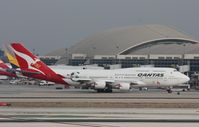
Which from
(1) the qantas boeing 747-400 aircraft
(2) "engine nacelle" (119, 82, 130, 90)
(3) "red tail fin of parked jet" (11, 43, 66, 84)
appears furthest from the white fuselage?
(3) "red tail fin of parked jet" (11, 43, 66, 84)

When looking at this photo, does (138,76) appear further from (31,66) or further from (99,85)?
(31,66)

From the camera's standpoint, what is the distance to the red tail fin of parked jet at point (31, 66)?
7869 cm

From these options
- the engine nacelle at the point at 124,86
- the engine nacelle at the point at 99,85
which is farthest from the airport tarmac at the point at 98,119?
the engine nacelle at the point at 99,85

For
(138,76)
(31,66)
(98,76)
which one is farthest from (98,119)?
(98,76)

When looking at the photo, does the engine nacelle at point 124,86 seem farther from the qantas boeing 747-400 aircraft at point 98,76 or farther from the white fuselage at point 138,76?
the white fuselage at point 138,76

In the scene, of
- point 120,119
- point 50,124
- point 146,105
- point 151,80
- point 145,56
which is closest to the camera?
point 50,124

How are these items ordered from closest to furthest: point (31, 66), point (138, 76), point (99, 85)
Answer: point (99, 85) → point (31, 66) → point (138, 76)

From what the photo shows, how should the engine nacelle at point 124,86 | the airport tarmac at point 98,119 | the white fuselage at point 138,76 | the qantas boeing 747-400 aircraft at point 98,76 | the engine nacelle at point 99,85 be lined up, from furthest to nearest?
the white fuselage at point 138,76 → the qantas boeing 747-400 aircraft at point 98,76 → the engine nacelle at point 99,85 → the engine nacelle at point 124,86 → the airport tarmac at point 98,119

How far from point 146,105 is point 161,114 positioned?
29.3 feet

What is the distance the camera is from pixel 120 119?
33.6 meters

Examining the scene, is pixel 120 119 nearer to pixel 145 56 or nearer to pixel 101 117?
pixel 101 117

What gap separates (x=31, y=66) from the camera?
79.1 metres

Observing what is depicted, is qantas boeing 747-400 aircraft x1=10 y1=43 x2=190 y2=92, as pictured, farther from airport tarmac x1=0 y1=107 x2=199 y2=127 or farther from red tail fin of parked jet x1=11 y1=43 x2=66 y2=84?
airport tarmac x1=0 y1=107 x2=199 y2=127

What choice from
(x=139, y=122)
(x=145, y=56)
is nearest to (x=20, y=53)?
(x=139, y=122)
